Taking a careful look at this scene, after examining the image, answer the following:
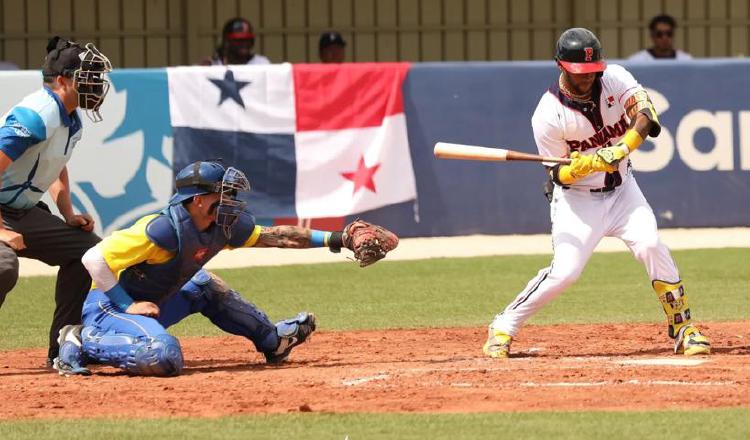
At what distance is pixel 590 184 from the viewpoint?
344 inches

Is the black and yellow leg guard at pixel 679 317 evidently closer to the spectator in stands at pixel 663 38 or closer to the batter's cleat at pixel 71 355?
the batter's cleat at pixel 71 355

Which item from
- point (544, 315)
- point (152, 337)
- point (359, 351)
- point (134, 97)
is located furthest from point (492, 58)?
point (152, 337)

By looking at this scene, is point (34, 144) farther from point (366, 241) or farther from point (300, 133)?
point (300, 133)

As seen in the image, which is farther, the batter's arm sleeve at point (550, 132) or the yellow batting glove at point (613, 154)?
the batter's arm sleeve at point (550, 132)

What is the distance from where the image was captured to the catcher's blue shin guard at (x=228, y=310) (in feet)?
28.7

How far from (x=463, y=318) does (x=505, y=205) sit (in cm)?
460

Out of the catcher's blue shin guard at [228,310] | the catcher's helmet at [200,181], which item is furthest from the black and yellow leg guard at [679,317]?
the catcher's helmet at [200,181]

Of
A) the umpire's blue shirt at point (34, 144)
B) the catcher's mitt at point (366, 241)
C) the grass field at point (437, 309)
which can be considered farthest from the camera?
the umpire's blue shirt at point (34, 144)

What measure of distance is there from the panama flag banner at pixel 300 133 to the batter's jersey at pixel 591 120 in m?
6.48

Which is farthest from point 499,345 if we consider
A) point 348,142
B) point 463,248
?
point 348,142

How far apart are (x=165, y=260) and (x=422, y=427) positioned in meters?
2.20

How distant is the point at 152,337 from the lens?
26.8 ft

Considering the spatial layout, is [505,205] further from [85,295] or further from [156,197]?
[85,295]

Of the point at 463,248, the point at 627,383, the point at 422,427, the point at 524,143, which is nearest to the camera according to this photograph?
the point at 422,427
